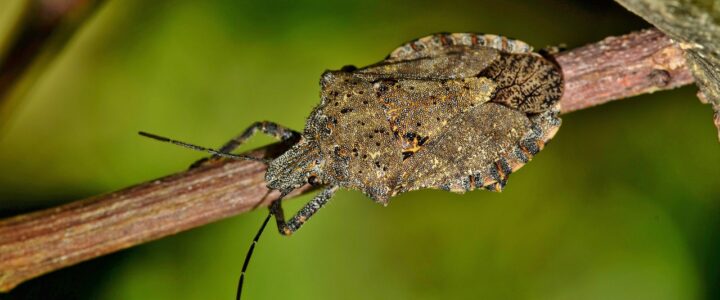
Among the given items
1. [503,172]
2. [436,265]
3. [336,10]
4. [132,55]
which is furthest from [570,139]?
[132,55]

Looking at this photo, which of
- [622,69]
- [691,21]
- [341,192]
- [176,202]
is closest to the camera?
[691,21]

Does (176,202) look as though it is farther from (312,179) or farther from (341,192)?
(341,192)

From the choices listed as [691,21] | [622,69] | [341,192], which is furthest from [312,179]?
[691,21]

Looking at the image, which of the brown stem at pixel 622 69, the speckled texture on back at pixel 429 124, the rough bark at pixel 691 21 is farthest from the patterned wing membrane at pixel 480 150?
the rough bark at pixel 691 21

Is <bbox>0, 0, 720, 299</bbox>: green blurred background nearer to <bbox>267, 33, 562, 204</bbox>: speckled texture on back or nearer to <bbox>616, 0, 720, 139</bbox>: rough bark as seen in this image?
<bbox>267, 33, 562, 204</bbox>: speckled texture on back

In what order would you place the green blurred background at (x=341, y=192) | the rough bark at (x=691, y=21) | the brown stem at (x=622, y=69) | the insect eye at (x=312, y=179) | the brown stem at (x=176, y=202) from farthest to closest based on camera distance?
1. the green blurred background at (x=341, y=192)
2. the insect eye at (x=312, y=179)
3. the brown stem at (x=622, y=69)
4. the brown stem at (x=176, y=202)
5. the rough bark at (x=691, y=21)

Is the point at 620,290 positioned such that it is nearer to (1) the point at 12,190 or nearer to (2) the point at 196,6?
(2) the point at 196,6

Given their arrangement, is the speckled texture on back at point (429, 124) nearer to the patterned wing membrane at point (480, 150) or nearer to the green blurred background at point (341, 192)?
the patterned wing membrane at point (480, 150)
